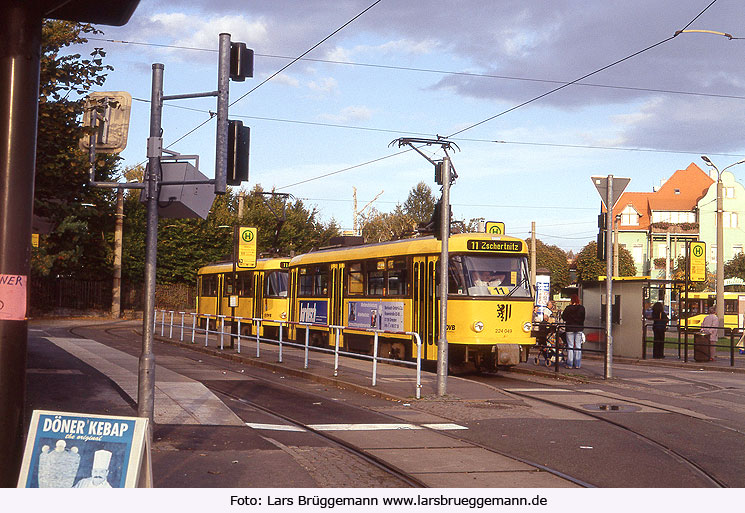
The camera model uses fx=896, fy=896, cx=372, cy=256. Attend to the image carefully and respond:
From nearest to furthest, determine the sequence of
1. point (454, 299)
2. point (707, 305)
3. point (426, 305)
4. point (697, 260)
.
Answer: point (454, 299)
point (426, 305)
point (697, 260)
point (707, 305)

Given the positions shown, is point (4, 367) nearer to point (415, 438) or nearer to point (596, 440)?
point (415, 438)

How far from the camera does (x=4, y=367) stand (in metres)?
5.12

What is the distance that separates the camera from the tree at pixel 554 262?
7941cm

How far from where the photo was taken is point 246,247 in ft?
90.7

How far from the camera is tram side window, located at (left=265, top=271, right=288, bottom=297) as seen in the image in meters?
31.7

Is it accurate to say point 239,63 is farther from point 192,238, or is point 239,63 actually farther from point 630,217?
point 630,217

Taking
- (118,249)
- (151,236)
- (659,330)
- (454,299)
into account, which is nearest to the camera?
(151,236)

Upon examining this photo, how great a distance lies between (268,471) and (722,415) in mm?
8152

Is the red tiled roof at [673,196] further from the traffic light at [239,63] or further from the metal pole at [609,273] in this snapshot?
the traffic light at [239,63]

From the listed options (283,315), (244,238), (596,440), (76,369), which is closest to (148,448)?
(596,440)

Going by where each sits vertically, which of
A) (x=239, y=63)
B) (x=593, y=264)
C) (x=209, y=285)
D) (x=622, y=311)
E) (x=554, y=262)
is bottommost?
(x=622, y=311)

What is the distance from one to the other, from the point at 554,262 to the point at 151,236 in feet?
277

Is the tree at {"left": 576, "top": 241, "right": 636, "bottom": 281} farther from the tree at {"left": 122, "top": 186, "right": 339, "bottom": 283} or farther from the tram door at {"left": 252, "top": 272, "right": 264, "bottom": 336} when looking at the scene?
the tram door at {"left": 252, "top": 272, "right": 264, "bottom": 336}

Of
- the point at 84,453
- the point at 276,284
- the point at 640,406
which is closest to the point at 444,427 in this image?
the point at 640,406
